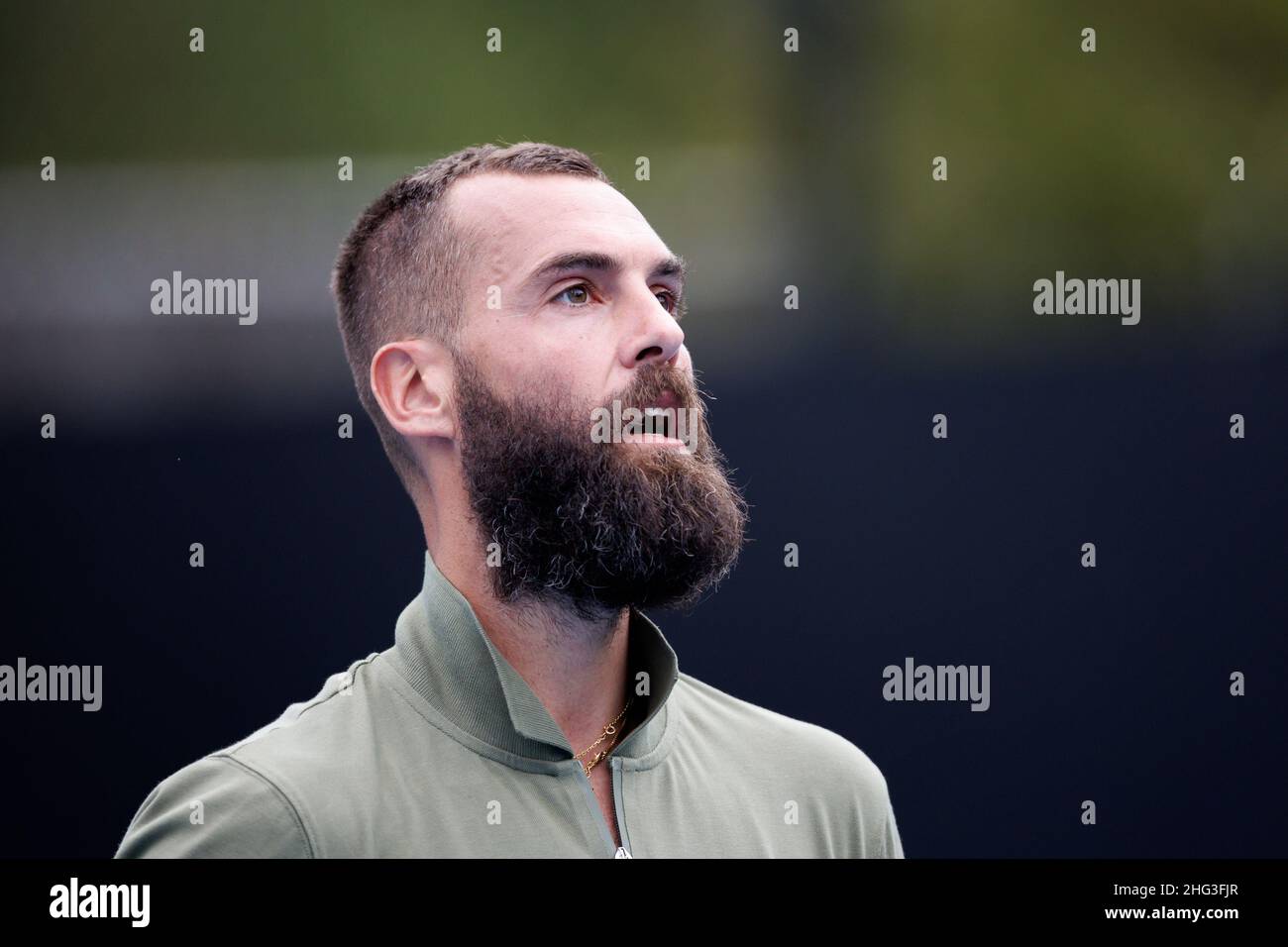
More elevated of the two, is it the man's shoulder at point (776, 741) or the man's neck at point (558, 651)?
the man's neck at point (558, 651)

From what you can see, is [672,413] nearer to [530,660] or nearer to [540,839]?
[530,660]

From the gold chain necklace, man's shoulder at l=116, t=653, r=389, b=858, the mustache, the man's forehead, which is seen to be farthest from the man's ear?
the gold chain necklace

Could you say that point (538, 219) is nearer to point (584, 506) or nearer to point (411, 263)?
point (411, 263)

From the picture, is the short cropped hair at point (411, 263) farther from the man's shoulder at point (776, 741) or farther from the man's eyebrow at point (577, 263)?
the man's shoulder at point (776, 741)

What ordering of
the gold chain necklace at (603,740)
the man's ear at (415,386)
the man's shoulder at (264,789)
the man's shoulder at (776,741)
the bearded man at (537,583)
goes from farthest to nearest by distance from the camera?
the man's shoulder at (776,741) < the man's ear at (415,386) < the gold chain necklace at (603,740) < the bearded man at (537,583) < the man's shoulder at (264,789)

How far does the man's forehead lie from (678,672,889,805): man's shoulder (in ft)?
3.49

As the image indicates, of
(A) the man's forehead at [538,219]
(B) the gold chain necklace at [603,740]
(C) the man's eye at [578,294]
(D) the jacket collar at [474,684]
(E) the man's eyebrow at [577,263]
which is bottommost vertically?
(B) the gold chain necklace at [603,740]

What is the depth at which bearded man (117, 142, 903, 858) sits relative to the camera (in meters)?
2.42

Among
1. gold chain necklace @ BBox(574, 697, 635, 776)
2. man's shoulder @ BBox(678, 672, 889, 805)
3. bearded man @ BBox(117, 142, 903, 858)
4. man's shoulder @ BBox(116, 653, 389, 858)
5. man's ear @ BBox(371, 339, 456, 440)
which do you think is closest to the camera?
man's shoulder @ BBox(116, 653, 389, 858)

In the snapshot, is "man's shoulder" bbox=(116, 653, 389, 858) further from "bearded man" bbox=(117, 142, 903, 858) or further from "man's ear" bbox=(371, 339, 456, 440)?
"man's ear" bbox=(371, 339, 456, 440)

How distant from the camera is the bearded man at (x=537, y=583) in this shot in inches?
95.3

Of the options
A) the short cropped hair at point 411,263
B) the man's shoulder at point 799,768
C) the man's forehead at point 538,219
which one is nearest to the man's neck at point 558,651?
the man's shoulder at point 799,768
